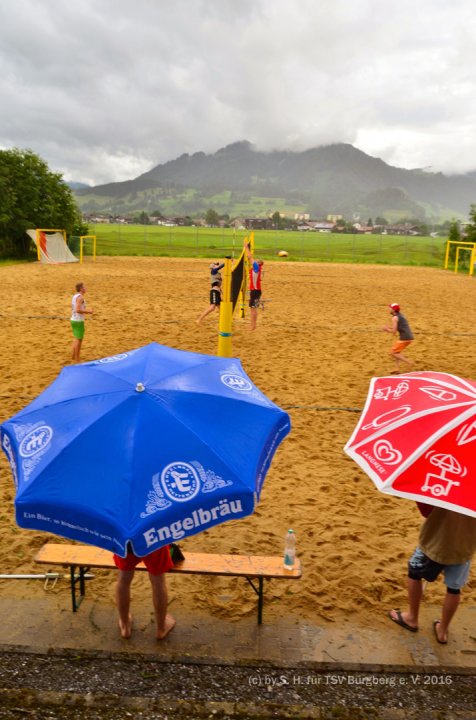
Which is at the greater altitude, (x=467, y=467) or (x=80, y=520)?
(x=467, y=467)

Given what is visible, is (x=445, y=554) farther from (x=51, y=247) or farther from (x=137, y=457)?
(x=51, y=247)

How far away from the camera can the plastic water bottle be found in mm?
3695

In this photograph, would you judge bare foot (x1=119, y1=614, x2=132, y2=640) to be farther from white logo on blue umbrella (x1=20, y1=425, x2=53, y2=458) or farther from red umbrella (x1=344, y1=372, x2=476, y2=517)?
red umbrella (x1=344, y1=372, x2=476, y2=517)

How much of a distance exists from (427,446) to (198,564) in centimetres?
197

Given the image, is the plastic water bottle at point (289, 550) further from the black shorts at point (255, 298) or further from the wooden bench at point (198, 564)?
the black shorts at point (255, 298)

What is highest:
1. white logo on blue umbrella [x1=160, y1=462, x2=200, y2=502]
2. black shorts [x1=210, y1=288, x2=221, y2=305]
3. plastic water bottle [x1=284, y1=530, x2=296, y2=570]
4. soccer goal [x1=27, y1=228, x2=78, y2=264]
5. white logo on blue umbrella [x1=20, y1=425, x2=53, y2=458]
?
soccer goal [x1=27, y1=228, x2=78, y2=264]

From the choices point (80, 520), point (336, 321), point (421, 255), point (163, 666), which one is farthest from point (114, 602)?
point (421, 255)

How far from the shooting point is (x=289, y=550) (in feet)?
12.3

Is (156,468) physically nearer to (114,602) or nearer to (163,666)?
(163,666)

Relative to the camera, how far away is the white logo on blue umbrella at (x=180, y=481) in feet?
8.82

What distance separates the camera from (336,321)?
45.8ft

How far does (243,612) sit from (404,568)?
1.49m

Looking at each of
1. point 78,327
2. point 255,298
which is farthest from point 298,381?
point 78,327

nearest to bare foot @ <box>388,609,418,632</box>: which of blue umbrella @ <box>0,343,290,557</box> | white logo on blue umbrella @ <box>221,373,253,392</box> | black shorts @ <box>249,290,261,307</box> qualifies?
blue umbrella @ <box>0,343,290,557</box>
